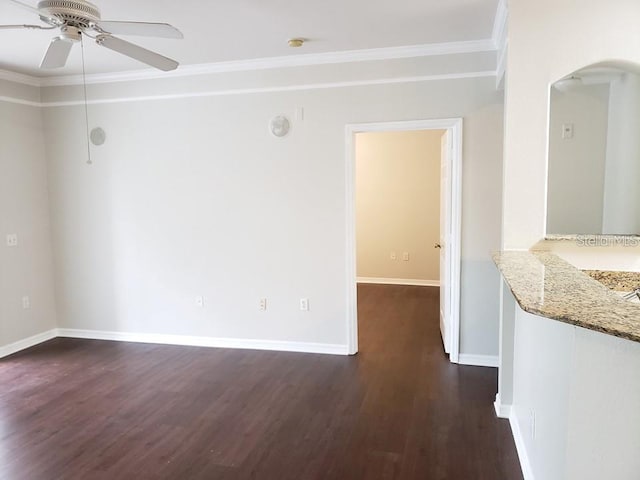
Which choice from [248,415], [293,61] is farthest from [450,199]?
[248,415]

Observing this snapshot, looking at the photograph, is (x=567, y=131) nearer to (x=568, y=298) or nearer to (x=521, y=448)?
(x=568, y=298)

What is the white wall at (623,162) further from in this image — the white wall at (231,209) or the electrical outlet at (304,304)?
the electrical outlet at (304,304)

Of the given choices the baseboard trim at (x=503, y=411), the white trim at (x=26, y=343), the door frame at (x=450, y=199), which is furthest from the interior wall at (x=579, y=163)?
Answer: the white trim at (x=26, y=343)

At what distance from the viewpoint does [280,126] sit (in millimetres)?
4062

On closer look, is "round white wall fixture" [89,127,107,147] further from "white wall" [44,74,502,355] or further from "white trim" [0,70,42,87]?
"white trim" [0,70,42,87]

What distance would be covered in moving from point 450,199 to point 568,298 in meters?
2.37

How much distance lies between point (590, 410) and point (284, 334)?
311 centimetres

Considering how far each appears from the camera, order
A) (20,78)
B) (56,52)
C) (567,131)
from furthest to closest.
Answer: (20,78)
(567,131)
(56,52)

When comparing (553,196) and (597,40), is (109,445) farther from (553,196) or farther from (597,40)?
(597,40)

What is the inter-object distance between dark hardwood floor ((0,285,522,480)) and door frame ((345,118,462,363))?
0.31 metres

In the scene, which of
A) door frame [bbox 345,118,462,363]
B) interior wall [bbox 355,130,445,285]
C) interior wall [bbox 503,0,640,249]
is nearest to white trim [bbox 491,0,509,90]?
interior wall [bbox 503,0,640,249]

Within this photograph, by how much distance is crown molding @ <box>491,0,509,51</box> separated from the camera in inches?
110

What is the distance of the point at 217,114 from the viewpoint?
421cm

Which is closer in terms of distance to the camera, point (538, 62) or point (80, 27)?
point (80, 27)
